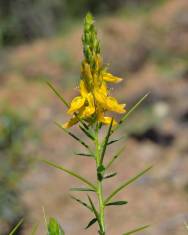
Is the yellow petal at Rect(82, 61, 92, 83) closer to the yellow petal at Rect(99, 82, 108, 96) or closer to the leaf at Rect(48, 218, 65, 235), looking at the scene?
the yellow petal at Rect(99, 82, 108, 96)

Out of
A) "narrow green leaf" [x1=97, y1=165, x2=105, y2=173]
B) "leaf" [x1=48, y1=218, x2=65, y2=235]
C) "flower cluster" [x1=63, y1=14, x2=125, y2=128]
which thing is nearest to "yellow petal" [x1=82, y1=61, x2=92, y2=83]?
"flower cluster" [x1=63, y1=14, x2=125, y2=128]

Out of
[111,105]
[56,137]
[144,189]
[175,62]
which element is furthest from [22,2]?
[111,105]

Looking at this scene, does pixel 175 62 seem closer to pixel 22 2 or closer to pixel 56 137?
pixel 56 137

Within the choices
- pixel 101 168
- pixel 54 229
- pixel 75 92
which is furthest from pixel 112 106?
pixel 75 92

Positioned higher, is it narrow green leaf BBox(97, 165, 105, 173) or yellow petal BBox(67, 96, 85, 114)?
yellow petal BBox(67, 96, 85, 114)

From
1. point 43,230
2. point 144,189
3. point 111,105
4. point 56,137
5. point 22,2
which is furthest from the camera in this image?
point 22,2

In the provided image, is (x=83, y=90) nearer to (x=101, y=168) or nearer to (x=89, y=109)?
(x=89, y=109)
